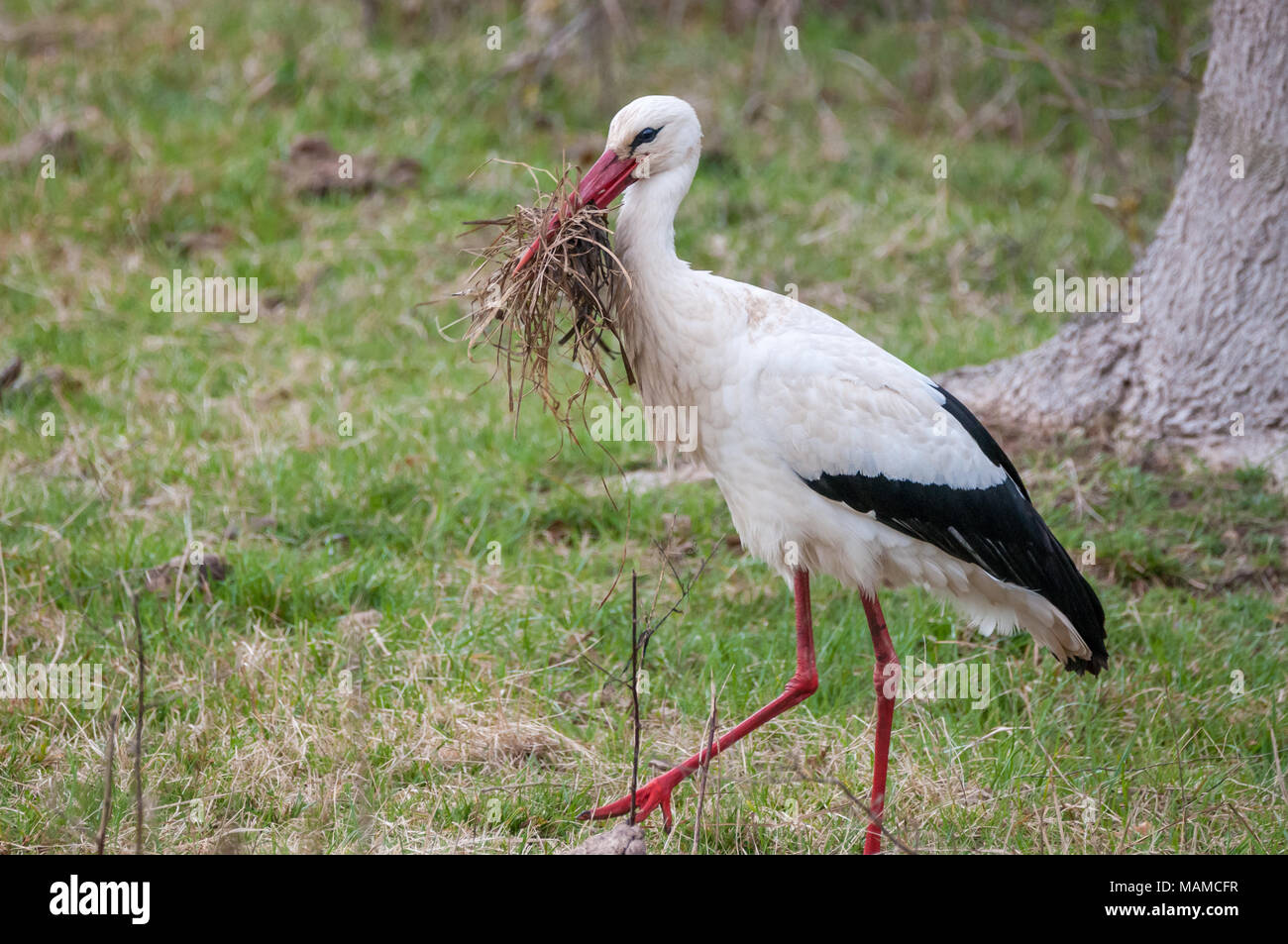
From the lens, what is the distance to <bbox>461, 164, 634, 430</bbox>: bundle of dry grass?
11.4ft

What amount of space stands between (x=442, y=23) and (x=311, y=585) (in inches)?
255

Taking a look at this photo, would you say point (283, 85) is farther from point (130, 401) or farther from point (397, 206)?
point (130, 401)

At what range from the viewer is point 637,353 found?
3.74m

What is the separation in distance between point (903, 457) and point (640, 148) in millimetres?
1055

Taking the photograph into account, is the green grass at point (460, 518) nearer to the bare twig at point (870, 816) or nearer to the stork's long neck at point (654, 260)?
the bare twig at point (870, 816)

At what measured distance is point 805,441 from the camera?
11.4ft

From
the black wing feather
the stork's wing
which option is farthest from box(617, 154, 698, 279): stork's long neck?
the black wing feather

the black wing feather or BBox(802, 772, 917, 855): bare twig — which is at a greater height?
the black wing feather

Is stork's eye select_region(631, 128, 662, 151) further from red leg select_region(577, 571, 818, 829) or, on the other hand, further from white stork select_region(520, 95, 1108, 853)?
red leg select_region(577, 571, 818, 829)

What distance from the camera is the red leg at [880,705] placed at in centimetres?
340

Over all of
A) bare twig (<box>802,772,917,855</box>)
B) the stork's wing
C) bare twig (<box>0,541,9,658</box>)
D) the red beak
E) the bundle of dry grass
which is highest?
the red beak

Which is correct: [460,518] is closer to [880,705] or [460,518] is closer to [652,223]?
[652,223]

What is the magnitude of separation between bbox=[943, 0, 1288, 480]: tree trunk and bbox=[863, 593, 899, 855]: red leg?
212 cm

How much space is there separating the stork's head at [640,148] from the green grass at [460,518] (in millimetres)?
1278
